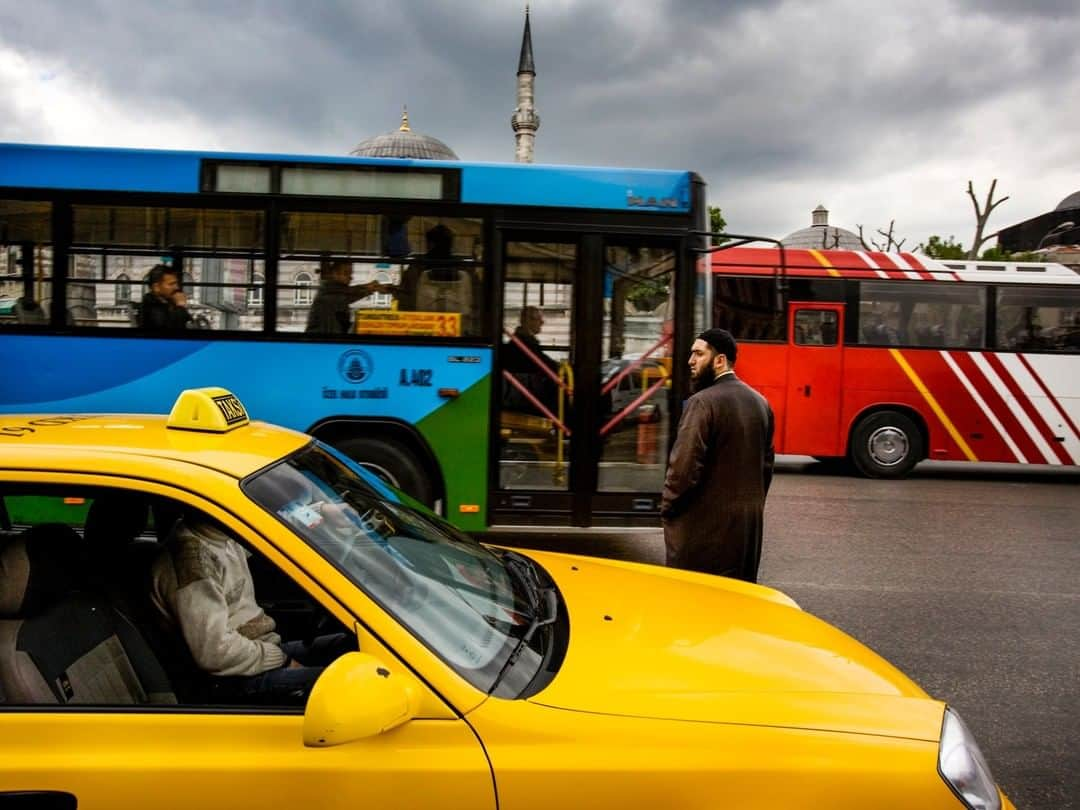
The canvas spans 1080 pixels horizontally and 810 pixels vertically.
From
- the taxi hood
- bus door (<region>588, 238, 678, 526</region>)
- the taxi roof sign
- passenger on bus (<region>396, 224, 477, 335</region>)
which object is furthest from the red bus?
the taxi roof sign

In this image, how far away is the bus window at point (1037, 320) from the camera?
12164 millimetres

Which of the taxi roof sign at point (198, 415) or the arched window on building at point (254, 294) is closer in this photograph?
the taxi roof sign at point (198, 415)

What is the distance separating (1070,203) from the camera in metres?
59.0

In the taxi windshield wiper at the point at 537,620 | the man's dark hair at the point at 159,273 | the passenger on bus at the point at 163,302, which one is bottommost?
the taxi windshield wiper at the point at 537,620

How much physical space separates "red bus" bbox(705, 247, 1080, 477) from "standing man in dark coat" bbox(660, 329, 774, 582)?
814 cm

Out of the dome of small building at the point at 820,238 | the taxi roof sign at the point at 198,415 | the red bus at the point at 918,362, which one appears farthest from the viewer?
the dome of small building at the point at 820,238

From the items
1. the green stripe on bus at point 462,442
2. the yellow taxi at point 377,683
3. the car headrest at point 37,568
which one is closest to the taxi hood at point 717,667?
the yellow taxi at point 377,683

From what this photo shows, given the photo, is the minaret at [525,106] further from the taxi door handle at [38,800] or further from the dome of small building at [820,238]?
the taxi door handle at [38,800]

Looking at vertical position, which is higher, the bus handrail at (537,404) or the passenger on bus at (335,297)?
the passenger on bus at (335,297)

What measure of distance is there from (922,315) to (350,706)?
12061 millimetres

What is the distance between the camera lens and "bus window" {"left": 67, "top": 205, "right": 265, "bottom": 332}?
627 centimetres

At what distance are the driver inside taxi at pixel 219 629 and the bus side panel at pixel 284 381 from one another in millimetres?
3922

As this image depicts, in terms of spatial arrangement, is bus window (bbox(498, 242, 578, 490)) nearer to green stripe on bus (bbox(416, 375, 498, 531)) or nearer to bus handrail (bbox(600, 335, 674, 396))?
green stripe on bus (bbox(416, 375, 498, 531))

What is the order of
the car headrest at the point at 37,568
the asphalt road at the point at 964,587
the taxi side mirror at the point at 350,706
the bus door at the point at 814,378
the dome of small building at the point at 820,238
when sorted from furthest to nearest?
the dome of small building at the point at 820,238, the bus door at the point at 814,378, the asphalt road at the point at 964,587, the car headrest at the point at 37,568, the taxi side mirror at the point at 350,706
